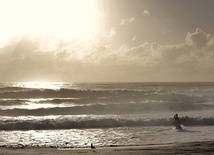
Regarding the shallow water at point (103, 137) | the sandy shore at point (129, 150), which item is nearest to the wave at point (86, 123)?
the shallow water at point (103, 137)

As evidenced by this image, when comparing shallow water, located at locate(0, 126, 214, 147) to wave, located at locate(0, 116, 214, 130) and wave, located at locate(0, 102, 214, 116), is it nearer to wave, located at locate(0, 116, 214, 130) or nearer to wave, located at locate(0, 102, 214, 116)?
wave, located at locate(0, 116, 214, 130)

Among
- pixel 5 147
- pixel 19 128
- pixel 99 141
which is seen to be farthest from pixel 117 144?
pixel 19 128

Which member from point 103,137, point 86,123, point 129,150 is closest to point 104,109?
→ point 86,123

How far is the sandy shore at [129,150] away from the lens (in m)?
13.7

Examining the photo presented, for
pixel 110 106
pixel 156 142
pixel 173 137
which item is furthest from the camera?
pixel 110 106

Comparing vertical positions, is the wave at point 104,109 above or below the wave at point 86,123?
above

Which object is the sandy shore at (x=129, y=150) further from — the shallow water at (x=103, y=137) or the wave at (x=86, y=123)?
the wave at (x=86, y=123)

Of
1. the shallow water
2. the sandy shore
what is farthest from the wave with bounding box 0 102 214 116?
the sandy shore

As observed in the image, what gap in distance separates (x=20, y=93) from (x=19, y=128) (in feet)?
117

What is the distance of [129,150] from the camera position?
14.4 m

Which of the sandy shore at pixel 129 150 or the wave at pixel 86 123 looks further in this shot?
the wave at pixel 86 123

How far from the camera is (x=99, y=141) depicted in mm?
17469

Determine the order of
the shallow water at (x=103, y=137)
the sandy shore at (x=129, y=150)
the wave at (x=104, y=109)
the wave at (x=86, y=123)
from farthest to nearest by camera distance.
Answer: the wave at (x=104, y=109)
the wave at (x=86, y=123)
the shallow water at (x=103, y=137)
the sandy shore at (x=129, y=150)

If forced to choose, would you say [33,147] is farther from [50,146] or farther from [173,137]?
[173,137]
